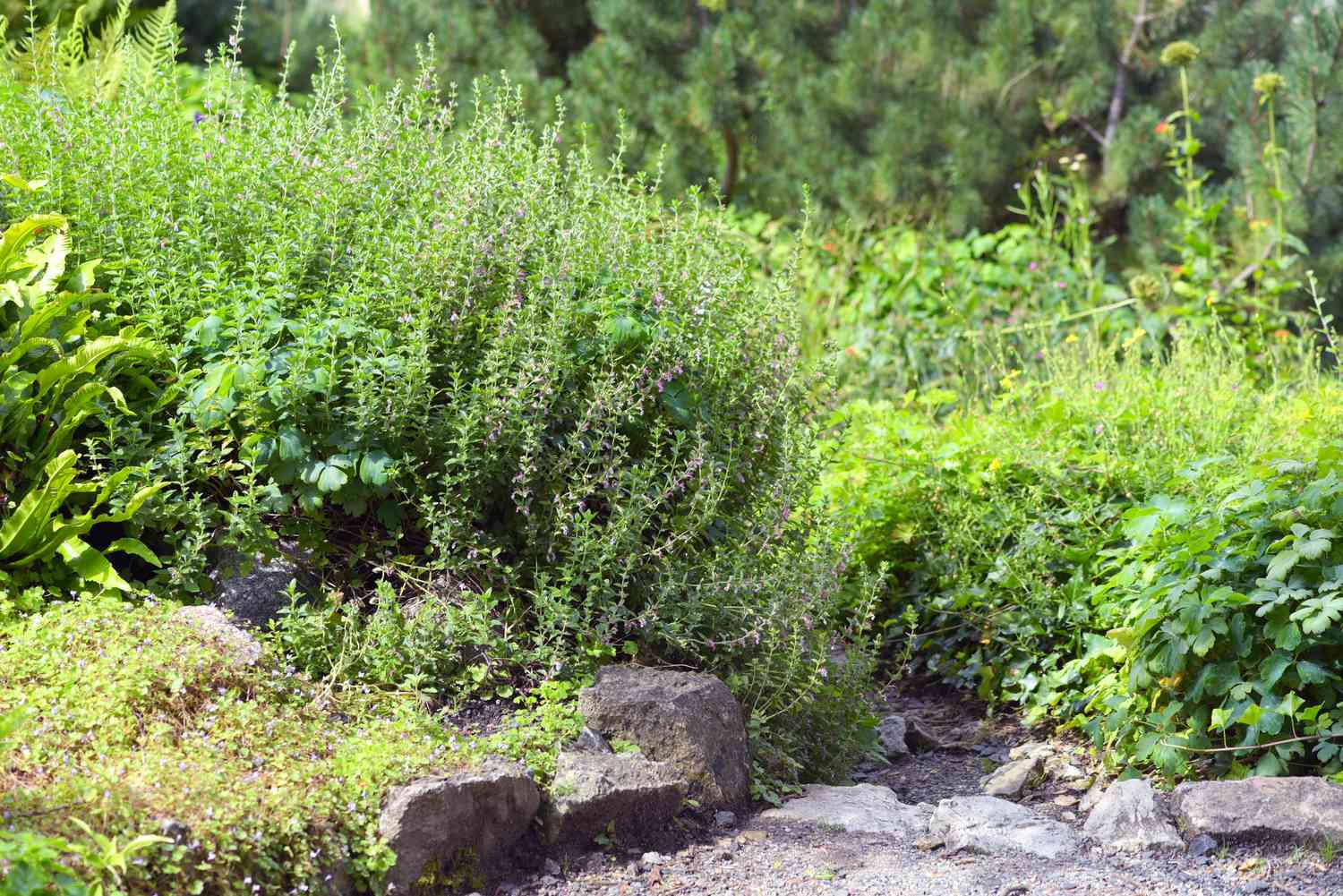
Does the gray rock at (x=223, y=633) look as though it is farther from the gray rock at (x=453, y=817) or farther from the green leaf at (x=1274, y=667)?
the green leaf at (x=1274, y=667)

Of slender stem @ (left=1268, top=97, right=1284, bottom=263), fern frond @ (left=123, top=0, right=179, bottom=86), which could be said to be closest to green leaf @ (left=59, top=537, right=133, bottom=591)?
fern frond @ (left=123, top=0, right=179, bottom=86)

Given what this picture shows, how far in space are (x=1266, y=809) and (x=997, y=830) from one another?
0.64 m

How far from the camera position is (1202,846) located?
10.3ft

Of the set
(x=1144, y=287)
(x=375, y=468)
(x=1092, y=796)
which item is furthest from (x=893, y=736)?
(x=1144, y=287)

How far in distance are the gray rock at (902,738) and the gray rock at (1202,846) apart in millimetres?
1164

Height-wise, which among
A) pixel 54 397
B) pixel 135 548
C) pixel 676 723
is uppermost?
pixel 54 397

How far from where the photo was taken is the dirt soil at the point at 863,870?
297cm

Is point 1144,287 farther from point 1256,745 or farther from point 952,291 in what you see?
point 1256,745

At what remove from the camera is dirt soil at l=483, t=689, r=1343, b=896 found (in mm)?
2967

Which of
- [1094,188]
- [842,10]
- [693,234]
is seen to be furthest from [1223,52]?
[693,234]

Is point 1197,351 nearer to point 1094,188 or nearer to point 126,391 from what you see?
point 1094,188

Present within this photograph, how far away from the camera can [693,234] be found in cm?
417

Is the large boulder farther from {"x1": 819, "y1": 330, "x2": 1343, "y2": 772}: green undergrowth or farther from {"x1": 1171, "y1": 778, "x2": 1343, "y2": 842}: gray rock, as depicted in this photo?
{"x1": 1171, "y1": 778, "x2": 1343, "y2": 842}: gray rock

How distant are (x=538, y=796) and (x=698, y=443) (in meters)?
1.13
